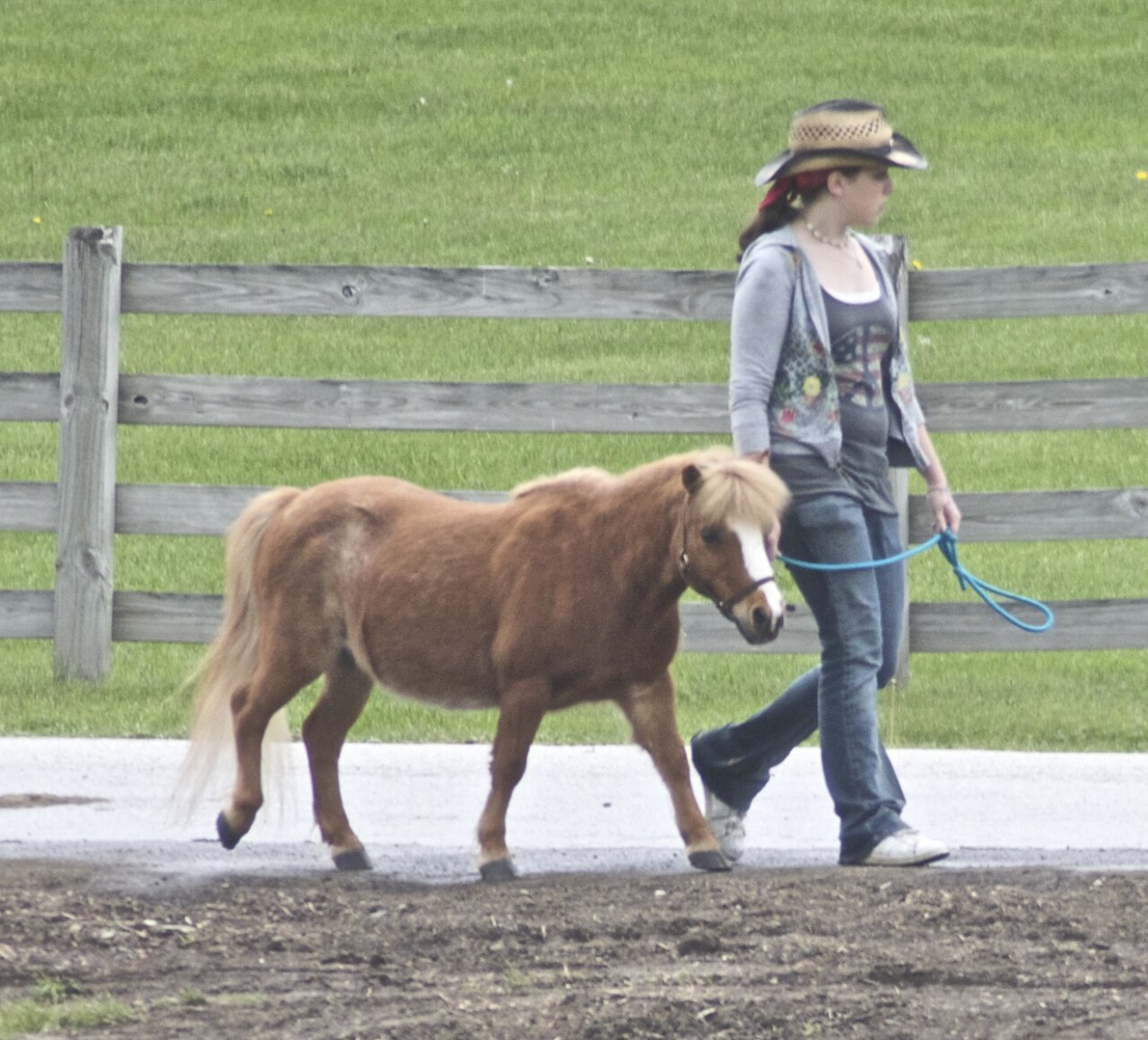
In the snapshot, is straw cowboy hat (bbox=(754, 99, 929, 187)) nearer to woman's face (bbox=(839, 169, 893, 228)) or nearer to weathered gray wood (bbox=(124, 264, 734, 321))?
woman's face (bbox=(839, 169, 893, 228))

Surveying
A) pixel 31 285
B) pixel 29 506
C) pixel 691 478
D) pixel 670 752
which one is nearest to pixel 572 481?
pixel 691 478

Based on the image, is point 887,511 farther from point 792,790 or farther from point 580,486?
point 792,790

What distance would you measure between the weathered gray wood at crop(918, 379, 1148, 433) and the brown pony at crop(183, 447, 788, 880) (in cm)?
259

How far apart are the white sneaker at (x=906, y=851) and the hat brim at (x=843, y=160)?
1.64 m

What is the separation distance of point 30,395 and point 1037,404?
3720mm

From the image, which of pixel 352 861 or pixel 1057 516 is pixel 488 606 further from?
pixel 1057 516

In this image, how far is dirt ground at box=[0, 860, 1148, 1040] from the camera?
4.07m

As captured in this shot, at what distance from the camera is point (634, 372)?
14250 millimetres

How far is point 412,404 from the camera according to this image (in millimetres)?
7945

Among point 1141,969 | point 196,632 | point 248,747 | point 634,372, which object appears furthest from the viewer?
point 634,372

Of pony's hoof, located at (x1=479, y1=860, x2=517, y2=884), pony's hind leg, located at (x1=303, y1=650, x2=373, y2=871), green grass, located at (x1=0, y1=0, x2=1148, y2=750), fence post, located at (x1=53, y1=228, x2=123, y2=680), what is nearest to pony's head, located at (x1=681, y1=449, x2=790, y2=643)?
pony's hoof, located at (x1=479, y1=860, x2=517, y2=884)

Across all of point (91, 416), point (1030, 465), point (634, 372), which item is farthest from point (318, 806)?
point (634, 372)

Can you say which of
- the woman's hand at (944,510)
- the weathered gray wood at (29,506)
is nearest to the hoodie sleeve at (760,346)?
the woman's hand at (944,510)

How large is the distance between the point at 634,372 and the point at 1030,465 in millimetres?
3034
